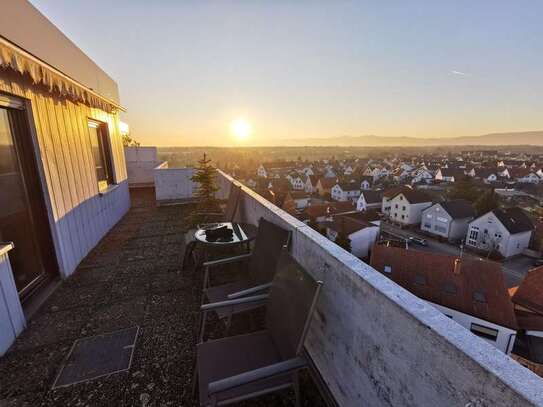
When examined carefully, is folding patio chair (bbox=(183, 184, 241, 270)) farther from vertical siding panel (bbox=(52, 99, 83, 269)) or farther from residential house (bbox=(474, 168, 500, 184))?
residential house (bbox=(474, 168, 500, 184))

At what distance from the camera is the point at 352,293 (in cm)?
142

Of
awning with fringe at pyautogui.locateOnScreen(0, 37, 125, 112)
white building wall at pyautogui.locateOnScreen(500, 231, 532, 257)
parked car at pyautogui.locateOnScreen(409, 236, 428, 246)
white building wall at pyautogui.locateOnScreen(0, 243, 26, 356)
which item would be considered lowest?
parked car at pyautogui.locateOnScreen(409, 236, 428, 246)

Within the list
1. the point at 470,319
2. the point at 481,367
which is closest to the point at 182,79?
the point at 481,367

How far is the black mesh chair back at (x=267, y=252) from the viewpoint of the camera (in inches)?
92.0

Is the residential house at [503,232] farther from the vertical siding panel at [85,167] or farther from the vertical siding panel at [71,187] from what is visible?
the vertical siding panel at [71,187]

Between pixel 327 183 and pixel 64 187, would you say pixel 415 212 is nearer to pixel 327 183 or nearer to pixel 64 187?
pixel 327 183

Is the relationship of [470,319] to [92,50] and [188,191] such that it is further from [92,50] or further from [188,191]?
Result: [92,50]

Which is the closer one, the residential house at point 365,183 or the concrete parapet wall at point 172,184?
the concrete parapet wall at point 172,184

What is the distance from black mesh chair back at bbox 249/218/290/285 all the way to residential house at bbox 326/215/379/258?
17027 millimetres

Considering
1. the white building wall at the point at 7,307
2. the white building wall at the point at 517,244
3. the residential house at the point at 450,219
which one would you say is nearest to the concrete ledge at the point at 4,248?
the white building wall at the point at 7,307

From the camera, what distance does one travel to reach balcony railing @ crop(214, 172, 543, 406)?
764 mm

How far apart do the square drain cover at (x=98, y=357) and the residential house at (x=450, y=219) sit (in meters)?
27.9

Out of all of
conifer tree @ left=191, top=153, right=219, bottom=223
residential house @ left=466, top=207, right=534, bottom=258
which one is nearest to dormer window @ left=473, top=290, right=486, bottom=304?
conifer tree @ left=191, top=153, right=219, bottom=223

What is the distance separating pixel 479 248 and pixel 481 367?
27376 mm
